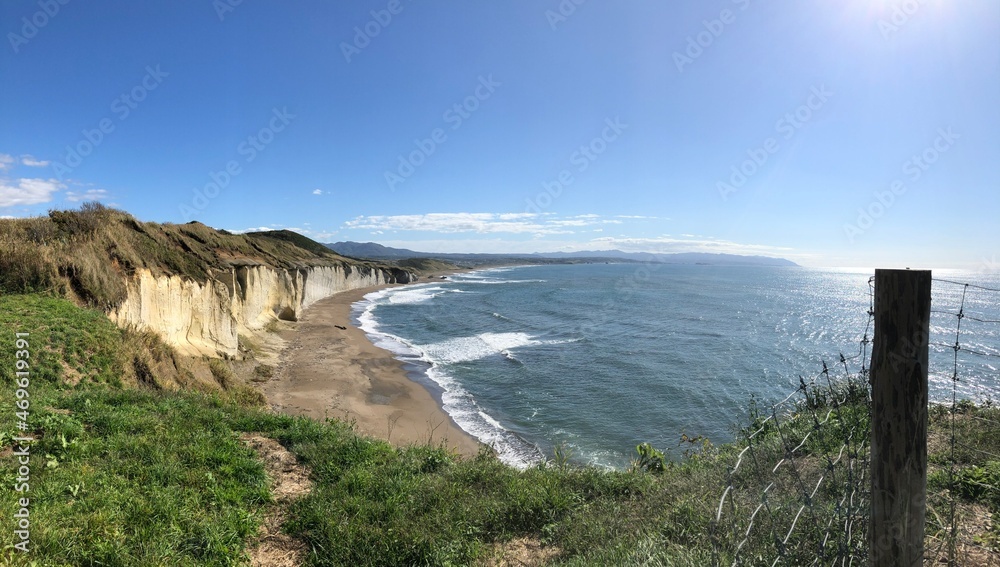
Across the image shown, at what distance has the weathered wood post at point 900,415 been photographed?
96.2 inches

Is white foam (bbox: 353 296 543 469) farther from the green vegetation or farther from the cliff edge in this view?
the cliff edge

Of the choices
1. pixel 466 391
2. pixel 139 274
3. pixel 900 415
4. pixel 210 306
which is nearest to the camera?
pixel 900 415

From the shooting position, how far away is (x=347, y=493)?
546 centimetres

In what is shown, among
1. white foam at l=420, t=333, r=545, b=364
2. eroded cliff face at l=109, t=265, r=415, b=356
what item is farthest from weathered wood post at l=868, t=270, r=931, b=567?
white foam at l=420, t=333, r=545, b=364

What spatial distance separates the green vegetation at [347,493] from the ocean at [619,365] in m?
2.60

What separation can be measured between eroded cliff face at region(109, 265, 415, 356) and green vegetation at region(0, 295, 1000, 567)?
20.4 ft

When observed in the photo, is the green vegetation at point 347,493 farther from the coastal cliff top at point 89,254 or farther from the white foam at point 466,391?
the white foam at point 466,391

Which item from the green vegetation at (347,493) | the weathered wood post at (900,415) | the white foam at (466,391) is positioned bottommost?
the white foam at (466,391)

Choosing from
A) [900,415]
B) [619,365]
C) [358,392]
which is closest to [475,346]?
[619,365]

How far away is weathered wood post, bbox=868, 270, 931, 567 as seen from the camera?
8.02ft

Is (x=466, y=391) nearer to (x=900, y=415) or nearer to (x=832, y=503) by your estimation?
(x=832, y=503)

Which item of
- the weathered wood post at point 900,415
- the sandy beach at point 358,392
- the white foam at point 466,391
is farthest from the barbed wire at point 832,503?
the white foam at point 466,391

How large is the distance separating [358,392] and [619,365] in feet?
44.9

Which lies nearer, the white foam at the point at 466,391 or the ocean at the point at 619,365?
the white foam at the point at 466,391
